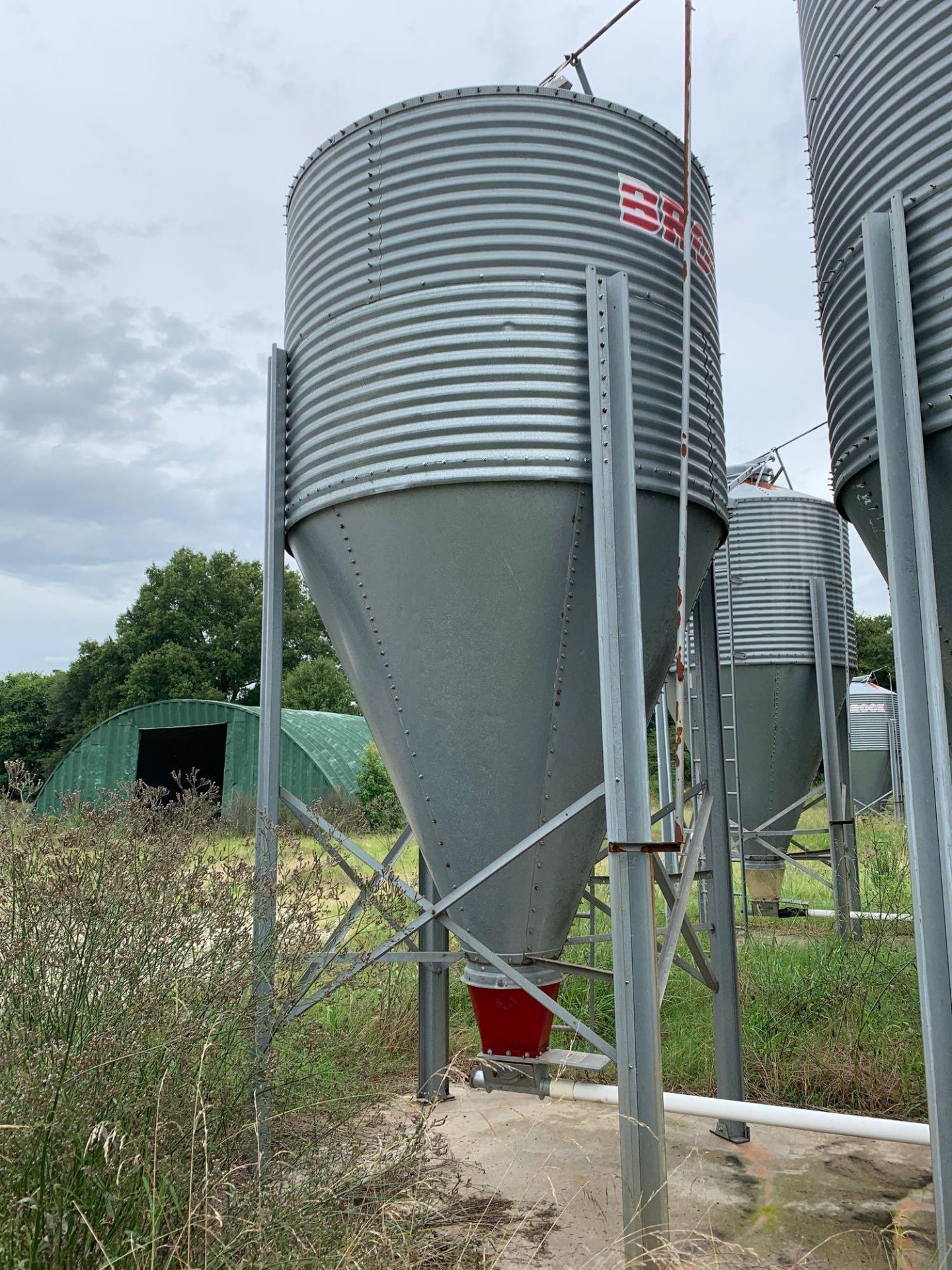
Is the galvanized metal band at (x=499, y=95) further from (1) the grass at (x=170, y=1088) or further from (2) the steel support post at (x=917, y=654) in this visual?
(1) the grass at (x=170, y=1088)

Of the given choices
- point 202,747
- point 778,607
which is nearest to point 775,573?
point 778,607

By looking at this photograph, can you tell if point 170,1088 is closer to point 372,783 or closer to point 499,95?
point 499,95

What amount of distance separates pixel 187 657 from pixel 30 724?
35.8 ft

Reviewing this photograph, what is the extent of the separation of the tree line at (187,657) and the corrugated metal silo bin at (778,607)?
29.2 meters

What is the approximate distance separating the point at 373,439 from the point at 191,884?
207 cm

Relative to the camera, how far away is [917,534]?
3615 millimetres

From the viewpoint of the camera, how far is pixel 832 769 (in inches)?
382

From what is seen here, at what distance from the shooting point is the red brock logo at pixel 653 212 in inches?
181

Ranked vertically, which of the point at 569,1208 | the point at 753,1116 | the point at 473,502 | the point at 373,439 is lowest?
the point at 569,1208

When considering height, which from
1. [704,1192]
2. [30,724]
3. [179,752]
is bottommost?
[704,1192]

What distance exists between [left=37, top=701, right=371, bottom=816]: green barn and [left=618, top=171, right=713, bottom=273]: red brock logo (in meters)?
16.5

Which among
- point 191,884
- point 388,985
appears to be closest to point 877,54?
point 191,884

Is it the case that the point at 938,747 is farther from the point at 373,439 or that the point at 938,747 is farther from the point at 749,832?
the point at 749,832

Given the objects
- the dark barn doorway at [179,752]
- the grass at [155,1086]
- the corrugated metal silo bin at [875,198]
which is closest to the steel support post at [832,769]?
the corrugated metal silo bin at [875,198]
